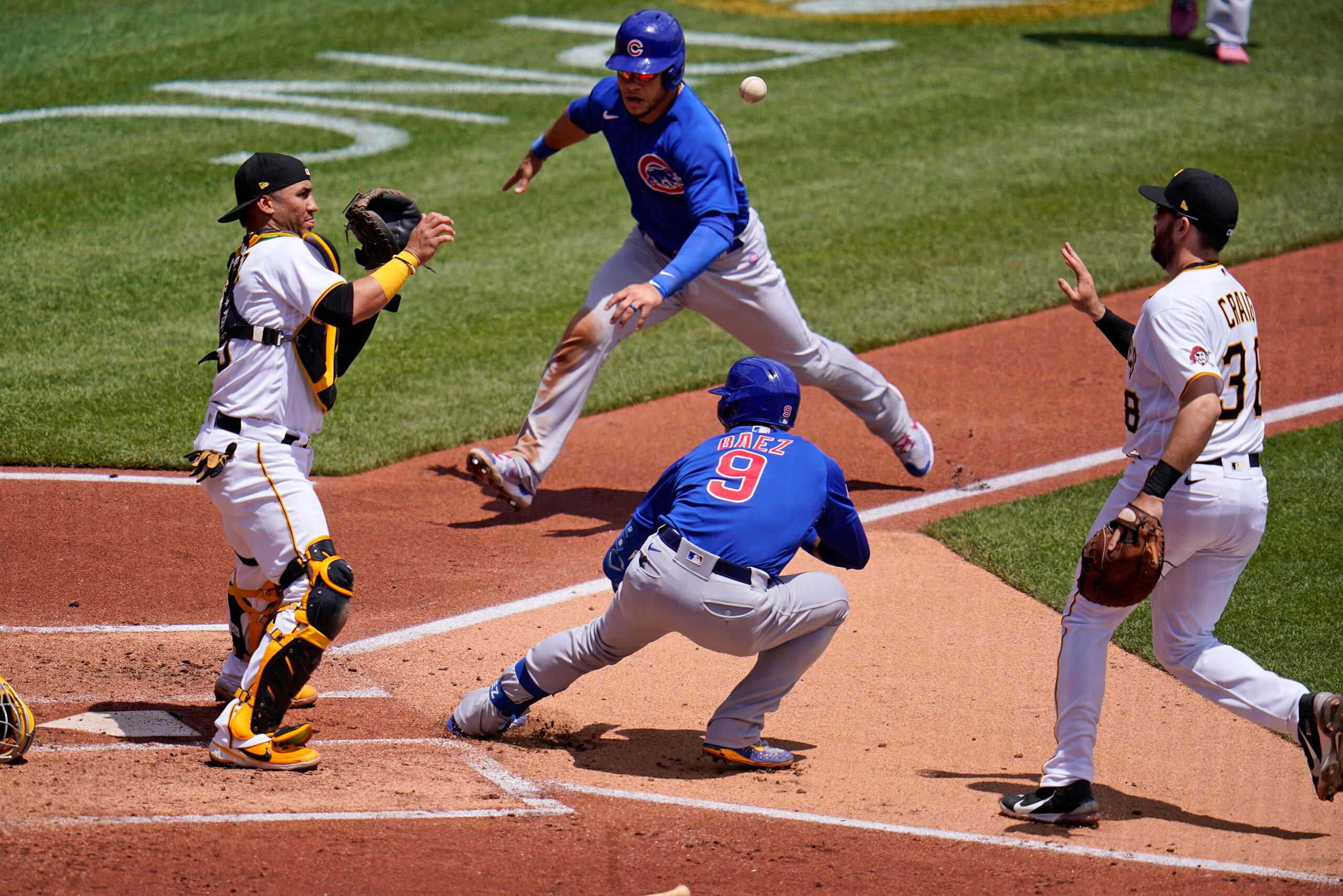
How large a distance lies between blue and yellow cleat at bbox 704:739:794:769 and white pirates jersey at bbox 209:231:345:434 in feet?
5.87

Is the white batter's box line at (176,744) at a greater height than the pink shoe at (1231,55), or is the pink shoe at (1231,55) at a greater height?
the pink shoe at (1231,55)

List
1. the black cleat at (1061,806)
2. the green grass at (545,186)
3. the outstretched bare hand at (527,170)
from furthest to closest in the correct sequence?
the green grass at (545,186) < the outstretched bare hand at (527,170) < the black cleat at (1061,806)

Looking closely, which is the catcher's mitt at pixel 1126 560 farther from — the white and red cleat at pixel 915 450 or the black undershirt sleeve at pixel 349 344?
the white and red cleat at pixel 915 450

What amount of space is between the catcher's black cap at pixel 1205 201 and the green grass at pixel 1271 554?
6.02ft

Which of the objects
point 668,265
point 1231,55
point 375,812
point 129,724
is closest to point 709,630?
point 375,812

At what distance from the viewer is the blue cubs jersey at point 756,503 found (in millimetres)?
4617

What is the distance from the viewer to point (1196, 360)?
13.9ft

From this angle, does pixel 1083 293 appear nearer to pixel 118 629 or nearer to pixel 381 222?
pixel 381 222

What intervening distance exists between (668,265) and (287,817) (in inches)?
119

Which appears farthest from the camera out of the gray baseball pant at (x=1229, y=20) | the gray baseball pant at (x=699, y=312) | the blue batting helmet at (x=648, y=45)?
the gray baseball pant at (x=1229, y=20)

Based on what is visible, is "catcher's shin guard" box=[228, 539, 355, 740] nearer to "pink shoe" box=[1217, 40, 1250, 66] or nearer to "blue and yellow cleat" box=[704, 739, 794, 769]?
"blue and yellow cleat" box=[704, 739, 794, 769]

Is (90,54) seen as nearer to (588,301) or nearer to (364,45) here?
(364,45)

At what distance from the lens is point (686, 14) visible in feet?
54.6

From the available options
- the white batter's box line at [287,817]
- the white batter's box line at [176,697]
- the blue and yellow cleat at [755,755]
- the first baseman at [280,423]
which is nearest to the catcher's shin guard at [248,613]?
the first baseman at [280,423]
